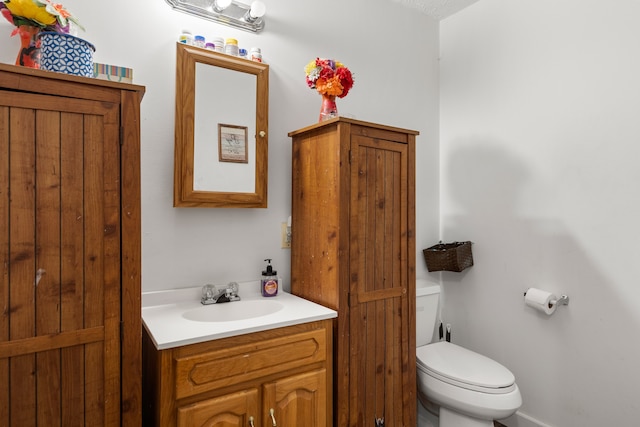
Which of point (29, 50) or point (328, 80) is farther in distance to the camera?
point (328, 80)

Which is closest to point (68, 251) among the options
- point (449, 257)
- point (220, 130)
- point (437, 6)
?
point (220, 130)

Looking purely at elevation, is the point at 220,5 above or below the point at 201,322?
above

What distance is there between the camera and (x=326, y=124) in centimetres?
164

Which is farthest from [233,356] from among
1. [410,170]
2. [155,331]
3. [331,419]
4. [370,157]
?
[410,170]

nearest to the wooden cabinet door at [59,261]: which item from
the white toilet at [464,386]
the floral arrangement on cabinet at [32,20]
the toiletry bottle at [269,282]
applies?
the floral arrangement on cabinet at [32,20]

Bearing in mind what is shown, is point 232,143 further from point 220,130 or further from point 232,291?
point 232,291

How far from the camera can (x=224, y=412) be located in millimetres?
1296

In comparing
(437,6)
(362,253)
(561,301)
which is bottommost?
(561,301)

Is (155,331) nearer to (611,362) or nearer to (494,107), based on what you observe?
(611,362)

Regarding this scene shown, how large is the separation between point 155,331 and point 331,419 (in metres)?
0.80

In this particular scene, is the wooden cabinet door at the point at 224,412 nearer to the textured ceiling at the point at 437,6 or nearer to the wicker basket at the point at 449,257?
the wicker basket at the point at 449,257

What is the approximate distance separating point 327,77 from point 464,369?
1564mm

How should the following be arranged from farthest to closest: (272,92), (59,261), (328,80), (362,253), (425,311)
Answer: (425,311), (272,92), (328,80), (362,253), (59,261)

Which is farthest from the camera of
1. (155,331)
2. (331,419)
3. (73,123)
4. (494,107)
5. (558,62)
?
(494,107)
